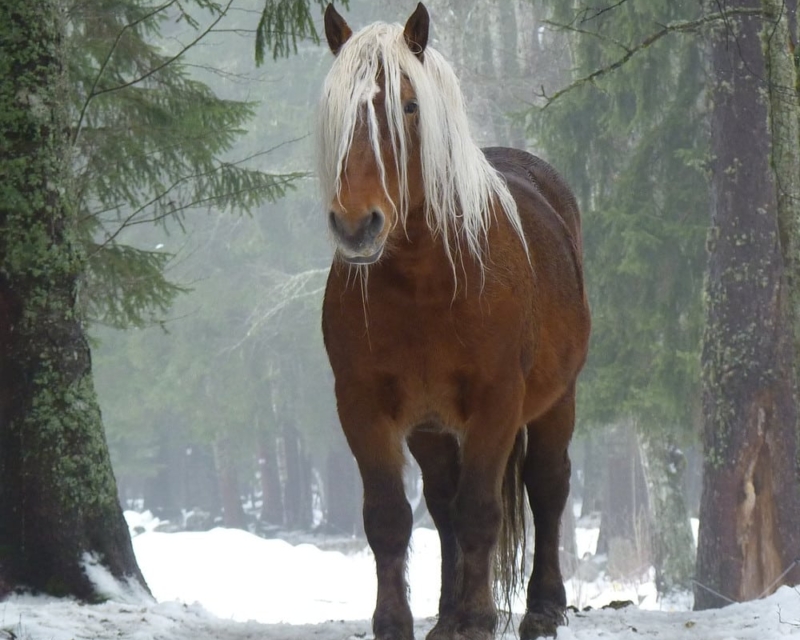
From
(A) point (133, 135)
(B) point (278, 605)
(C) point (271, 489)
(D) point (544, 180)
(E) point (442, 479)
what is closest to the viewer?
(E) point (442, 479)

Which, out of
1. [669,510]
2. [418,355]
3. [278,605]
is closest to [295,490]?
[278,605]

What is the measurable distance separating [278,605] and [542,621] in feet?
47.8

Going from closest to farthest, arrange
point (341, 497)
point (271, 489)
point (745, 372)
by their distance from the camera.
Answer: point (745, 372) → point (341, 497) → point (271, 489)

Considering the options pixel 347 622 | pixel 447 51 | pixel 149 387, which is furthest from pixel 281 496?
pixel 347 622

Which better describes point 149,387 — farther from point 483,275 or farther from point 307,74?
point 483,275

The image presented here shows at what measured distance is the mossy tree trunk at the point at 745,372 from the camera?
1144 cm

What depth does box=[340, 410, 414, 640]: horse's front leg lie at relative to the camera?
4.29 m

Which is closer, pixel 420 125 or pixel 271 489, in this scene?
pixel 420 125

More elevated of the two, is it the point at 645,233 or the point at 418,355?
the point at 645,233

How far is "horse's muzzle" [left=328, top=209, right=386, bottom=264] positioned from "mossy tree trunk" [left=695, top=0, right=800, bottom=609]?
8.62 meters

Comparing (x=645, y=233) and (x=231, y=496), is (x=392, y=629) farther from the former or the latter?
(x=231, y=496)

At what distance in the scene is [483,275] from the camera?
14.3 ft

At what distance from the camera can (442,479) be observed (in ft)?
16.9

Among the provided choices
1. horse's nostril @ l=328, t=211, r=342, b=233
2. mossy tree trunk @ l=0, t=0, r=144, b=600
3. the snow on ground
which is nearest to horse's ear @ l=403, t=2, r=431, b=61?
horse's nostril @ l=328, t=211, r=342, b=233
